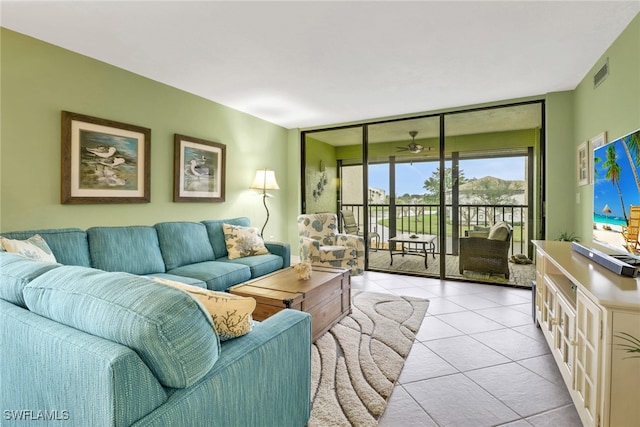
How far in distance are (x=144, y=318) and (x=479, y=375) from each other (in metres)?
2.05

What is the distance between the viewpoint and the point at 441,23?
7.42ft

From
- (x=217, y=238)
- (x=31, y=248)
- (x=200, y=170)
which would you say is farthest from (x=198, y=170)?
(x=31, y=248)

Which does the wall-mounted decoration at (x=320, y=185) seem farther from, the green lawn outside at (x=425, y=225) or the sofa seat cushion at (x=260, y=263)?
the sofa seat cushion at (x=260, y=263)

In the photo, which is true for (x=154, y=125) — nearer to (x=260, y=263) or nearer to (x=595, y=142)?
(x=260, y=263)

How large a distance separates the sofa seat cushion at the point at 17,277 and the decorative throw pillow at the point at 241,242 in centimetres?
236

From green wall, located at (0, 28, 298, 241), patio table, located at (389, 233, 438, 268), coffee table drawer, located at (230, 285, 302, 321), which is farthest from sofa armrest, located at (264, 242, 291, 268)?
patio table, located at (389, 233, 438, 268)

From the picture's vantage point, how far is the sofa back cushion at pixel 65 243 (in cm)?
226

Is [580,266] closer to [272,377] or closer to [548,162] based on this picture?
[272,377]

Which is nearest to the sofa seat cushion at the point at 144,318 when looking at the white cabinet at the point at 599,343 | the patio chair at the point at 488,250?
the white cabinet at the point at 599,343

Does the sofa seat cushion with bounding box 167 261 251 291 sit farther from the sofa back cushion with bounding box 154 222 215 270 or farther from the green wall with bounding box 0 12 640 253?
the green wall with bounding box 0 12 640 253

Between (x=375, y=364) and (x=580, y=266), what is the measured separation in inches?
54.3

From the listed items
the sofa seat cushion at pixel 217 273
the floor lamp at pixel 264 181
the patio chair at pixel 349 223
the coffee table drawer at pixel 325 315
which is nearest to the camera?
the coffee table drawer at pixel 325 315

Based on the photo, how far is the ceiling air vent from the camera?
8.71 feet

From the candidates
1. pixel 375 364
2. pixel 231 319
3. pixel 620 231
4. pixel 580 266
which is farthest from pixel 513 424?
pixel 231 319
